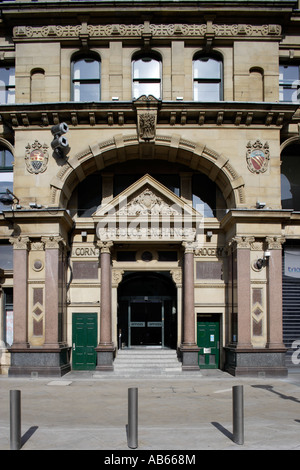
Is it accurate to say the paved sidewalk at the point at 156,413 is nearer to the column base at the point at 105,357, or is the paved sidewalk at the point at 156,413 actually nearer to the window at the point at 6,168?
the column base at the point at 105,357

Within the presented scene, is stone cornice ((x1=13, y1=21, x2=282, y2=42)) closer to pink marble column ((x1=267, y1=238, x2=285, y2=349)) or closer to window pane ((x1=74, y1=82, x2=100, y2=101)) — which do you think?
window pane ((x1=74, y1=82, x2=100, y2=101))

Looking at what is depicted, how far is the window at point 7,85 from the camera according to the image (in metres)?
23.1

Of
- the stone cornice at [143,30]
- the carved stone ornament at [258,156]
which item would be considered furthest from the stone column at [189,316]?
the stone cornice at [143,30]

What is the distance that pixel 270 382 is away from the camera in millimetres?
19203

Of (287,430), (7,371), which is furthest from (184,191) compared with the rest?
(287,430)

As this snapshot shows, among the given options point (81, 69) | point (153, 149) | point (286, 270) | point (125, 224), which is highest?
point (81, 69)

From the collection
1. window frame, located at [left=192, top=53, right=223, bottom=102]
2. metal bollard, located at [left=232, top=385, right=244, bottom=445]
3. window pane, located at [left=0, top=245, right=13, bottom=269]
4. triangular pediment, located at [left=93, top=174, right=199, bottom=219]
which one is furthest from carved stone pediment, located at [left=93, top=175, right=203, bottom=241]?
metal bollard, located at [left=232, top=385, right=244, bottom=445]

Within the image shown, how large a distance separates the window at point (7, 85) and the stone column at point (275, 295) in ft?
42.4

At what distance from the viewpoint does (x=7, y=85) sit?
23.2 meters

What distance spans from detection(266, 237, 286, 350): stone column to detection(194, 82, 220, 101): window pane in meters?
6.75

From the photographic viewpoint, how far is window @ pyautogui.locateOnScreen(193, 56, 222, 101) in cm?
2264
